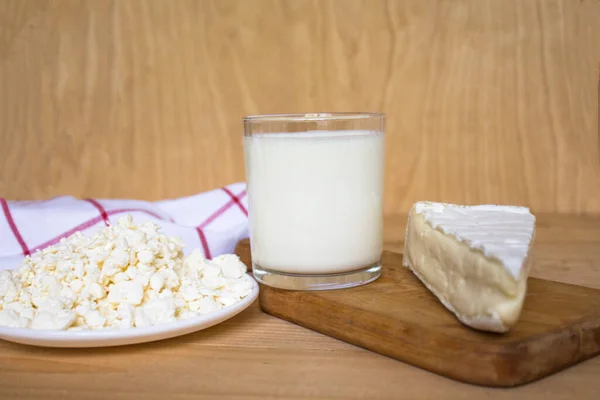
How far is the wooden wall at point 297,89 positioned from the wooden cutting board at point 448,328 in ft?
3.00

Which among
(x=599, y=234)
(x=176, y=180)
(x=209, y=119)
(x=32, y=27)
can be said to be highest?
(x=32, y=27)

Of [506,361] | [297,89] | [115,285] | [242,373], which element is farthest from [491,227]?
[297,89]

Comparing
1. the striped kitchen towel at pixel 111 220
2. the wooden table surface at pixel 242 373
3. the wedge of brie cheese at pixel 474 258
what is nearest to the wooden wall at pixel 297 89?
the striped kitchen towel at pixel 111 220

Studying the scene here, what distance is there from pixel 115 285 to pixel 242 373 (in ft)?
0.75

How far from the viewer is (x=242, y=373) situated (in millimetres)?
779

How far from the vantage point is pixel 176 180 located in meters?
1.89

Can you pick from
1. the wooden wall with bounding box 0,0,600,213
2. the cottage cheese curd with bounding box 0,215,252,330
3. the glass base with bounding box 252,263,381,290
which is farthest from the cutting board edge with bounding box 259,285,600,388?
the wooden wall with bounding box 0,0,600,213

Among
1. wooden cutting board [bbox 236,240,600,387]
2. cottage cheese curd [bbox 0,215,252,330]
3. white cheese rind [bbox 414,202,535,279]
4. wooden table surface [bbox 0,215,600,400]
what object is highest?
white cheese rind [bbox 414,202,535,279]

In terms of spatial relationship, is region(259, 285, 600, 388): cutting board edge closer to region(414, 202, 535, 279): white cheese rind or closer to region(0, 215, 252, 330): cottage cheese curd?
region(414, 202, 535, 279): white cheese rind

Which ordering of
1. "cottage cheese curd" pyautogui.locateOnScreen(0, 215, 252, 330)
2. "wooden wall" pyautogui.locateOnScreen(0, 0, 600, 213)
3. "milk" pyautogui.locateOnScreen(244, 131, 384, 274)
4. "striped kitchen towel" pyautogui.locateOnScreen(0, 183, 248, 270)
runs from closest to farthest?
"cottage cheese curd" pyautogui.locateOnScreen(0, 215, 252, 330), "milk" pyautogui.locateOnScreen(244, 131, 384, 274), "striped kitchen towel" pyautogui.locateOnScreen(0, 183, 248, 270), "wooden wall" pyautogui.locateOnScreen(0, 0, 600, 213)

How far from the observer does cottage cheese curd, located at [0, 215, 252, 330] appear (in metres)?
0.85

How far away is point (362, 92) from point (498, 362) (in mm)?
1214

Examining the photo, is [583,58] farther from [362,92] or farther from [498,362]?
[498,362]

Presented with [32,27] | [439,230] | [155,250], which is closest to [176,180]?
[32,27]
